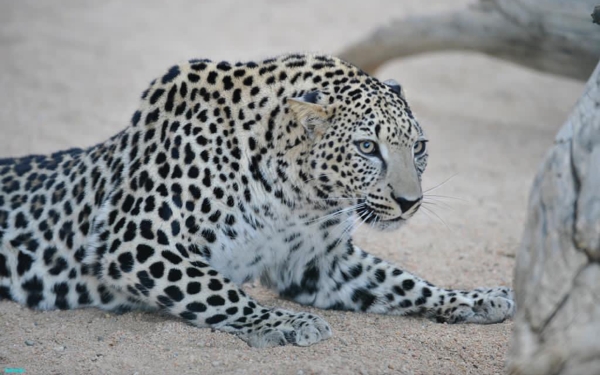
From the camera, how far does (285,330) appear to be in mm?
5129

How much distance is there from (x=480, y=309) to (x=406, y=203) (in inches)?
51.3

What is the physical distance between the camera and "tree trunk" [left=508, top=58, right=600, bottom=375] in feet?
10.9

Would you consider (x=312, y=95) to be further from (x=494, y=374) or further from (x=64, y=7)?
(x=64, y=7)

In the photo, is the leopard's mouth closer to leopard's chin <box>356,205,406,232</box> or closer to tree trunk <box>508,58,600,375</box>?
leopard's chin <box>356,205,406,232</box>

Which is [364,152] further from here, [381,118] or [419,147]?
[419,147]

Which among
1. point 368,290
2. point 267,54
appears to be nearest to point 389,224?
point 368,290

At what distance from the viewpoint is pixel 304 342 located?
5.04 m

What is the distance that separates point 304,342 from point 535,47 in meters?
6.64

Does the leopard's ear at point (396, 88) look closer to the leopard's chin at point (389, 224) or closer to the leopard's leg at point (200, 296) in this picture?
the leopard's chin at point (389, 224)

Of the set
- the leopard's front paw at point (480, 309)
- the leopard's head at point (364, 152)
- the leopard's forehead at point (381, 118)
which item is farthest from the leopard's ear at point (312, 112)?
the leopard's front paw at point (480, 309)

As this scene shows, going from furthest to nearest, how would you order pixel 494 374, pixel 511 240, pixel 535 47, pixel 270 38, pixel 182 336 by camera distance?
pixel 270 38 → pixel 535 47 → pixel 511 240 → pixel 182 336 → pixel 494 374

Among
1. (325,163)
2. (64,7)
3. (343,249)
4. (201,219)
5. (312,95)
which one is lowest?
(343,249)

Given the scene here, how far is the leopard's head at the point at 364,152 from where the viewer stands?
523cm

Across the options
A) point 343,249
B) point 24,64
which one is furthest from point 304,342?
point 24,64
